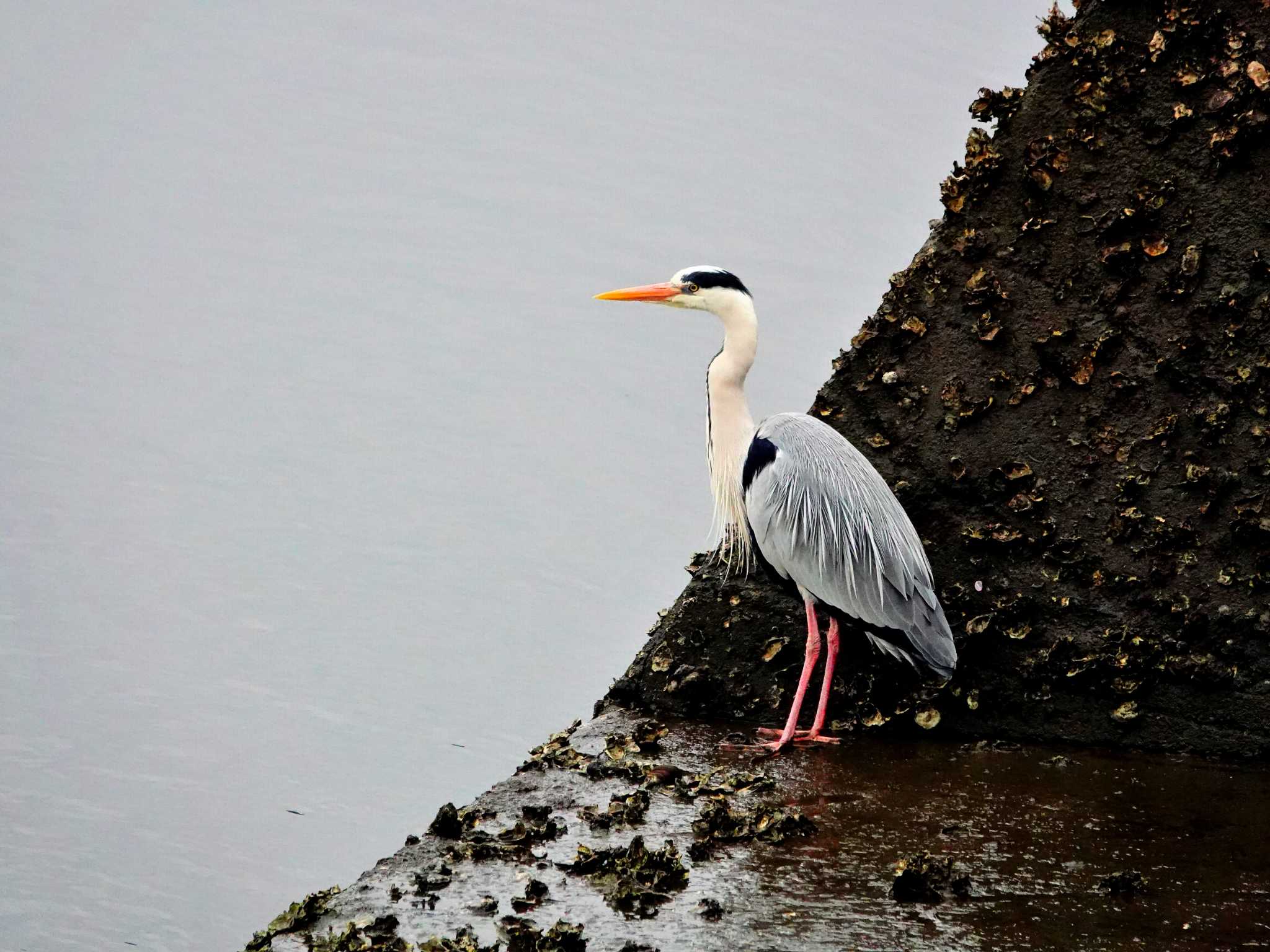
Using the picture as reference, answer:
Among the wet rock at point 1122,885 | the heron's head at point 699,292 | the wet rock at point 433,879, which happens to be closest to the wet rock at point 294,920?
the wet rock at point 433,879

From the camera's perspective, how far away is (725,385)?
4832mm

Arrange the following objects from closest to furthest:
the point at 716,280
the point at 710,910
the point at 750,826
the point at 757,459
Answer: the point at 710,910, the point at 750,826, the point at 757,459, the point at 716,280

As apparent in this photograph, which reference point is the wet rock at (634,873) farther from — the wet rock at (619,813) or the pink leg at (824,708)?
the pink leg at (824,708)

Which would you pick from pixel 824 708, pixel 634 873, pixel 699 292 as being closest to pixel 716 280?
pixel 699 292

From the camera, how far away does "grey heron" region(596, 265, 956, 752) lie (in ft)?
13.6

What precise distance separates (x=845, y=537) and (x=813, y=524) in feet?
0.40

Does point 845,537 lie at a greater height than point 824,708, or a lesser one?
greater

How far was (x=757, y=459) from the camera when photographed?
459 cm

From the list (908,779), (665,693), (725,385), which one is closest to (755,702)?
(665,693)

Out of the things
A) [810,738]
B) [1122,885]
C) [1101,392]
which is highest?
[1101,392]

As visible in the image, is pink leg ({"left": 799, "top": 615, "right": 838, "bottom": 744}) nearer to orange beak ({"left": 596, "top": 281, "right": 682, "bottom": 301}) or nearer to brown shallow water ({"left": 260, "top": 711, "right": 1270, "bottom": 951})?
brown shallow water ({"left": 260, "top": 711, "right": 1270, "bottom": 951})

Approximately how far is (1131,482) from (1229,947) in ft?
4.98

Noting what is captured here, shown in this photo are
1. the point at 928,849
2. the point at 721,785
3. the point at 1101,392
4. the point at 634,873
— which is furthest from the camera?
the point at 1101,392

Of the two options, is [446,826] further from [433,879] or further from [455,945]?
[455,945]
